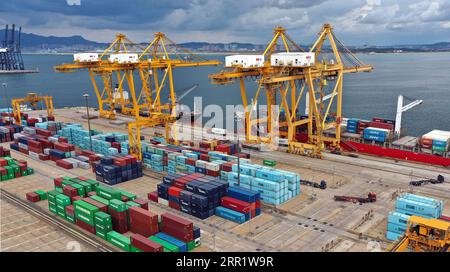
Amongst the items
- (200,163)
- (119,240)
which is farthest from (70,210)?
(200,163)

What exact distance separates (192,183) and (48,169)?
30799 mm

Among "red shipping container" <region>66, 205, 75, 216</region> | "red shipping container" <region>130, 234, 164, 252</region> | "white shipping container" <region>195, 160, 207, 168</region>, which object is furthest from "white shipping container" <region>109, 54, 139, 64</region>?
"red shipping container" <region>130, 234, 164, 252</region>

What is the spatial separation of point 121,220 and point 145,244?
20.3ft

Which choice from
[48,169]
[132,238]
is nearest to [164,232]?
[132,238]

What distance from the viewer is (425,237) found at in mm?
26031

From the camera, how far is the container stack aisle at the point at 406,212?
1326 inches

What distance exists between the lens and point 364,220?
127 feet

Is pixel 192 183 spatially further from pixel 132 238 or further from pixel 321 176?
pixel 321 176

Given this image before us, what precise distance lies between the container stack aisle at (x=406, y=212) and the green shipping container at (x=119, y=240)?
24.4 metres

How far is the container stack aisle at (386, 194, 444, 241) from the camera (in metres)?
33.7

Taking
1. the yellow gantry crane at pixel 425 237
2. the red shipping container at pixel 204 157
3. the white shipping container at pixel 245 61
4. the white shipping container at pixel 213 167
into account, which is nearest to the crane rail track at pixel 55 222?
the white shipping container at pixel 213 167

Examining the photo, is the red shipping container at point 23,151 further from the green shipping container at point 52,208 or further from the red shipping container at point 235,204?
the red shipping container at point 235,204

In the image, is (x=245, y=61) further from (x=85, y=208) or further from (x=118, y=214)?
(x=85, y=208)

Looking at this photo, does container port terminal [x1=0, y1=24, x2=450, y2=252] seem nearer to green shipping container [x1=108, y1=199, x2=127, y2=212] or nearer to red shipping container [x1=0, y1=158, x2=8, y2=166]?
green shipping container [x1=108, y1=199, x2=127, y2=212]
